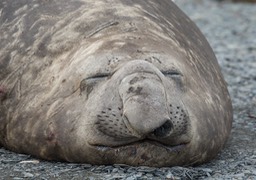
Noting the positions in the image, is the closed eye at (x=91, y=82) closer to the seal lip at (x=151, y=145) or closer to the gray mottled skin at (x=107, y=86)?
the gray mottled skin at (x=107, y=86)

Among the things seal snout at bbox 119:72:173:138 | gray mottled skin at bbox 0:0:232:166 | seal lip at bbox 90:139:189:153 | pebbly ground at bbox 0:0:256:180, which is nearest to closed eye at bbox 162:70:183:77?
gray mottled skin at bbox 0:0:232:166

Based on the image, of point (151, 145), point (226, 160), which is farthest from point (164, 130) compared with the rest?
point (226, 160)

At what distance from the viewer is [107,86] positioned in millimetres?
4691

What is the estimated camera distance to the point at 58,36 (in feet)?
17.4

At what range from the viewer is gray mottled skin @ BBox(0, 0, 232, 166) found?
4.61 metres

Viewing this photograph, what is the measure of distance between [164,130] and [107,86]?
41 centimetres

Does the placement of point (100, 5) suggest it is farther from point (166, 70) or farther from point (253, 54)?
point (253, 54)

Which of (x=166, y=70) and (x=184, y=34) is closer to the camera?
(x=166, y=70)

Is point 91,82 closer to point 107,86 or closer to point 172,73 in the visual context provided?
point 107,86

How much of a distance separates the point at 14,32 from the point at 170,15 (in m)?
1.04

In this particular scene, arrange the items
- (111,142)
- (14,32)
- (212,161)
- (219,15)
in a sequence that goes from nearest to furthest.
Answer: (111,142) < (212,161) < (14,32) < (219,15)

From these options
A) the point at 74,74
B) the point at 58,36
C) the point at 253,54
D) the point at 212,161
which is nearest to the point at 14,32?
the point at 58,36

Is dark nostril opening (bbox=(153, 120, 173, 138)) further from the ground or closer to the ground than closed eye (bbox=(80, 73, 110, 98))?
closer to the ground

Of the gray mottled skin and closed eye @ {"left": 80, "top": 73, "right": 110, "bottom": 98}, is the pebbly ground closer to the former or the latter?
the gray mottled skin
